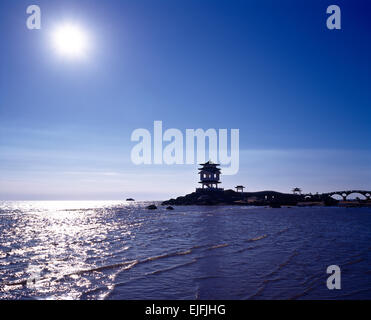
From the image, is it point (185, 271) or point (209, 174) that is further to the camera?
point (209, 174)

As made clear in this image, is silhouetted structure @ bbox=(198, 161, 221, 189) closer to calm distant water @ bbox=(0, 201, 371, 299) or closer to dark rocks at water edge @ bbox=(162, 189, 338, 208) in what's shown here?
dark rocks at water edge @ bbox=(162, 189, 338, 208)

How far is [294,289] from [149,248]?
1126cm

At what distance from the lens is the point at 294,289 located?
392 inches

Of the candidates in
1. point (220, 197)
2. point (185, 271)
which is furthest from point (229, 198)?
point (185, 271)

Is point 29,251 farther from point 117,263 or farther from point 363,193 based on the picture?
point 363,193

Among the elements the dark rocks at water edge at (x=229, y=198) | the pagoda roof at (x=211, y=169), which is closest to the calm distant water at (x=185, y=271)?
the dark rocks at water edge at (x=229, y=198)

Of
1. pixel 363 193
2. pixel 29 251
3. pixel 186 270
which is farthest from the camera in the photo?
pixel 363 193

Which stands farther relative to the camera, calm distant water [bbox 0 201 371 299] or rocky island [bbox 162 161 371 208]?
rocky island [bbox 162 161 371 208]

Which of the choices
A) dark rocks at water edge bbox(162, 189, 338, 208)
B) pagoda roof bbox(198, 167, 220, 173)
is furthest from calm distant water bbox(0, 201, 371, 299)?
pagoda roof bbox(198, 167, 220, 173)

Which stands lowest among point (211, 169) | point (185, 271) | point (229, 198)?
point (229, 198)

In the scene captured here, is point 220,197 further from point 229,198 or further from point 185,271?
point 185,271

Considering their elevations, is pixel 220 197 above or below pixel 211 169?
below

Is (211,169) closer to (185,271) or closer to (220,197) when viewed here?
(220,197)
